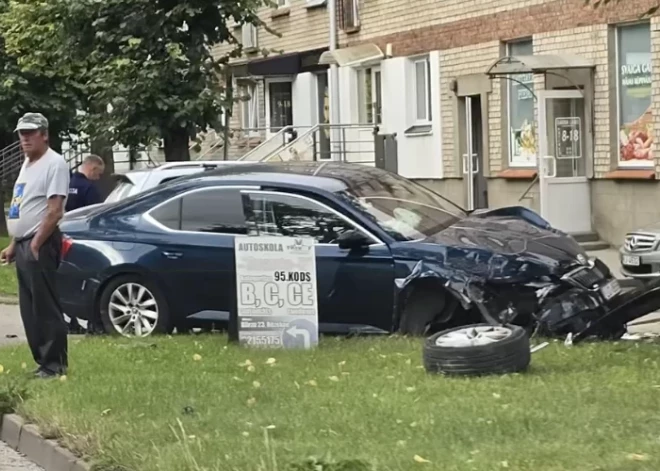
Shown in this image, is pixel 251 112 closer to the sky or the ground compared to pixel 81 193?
closer to the sky

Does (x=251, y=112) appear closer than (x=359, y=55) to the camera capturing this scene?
No

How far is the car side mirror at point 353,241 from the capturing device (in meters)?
10.9

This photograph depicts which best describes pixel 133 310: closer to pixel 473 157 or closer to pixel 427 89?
pixel 473 157

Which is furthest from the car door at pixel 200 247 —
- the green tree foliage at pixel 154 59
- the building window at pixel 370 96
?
the building window at pixel 370 96

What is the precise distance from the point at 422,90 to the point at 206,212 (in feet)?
49.2

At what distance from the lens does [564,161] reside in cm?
2130

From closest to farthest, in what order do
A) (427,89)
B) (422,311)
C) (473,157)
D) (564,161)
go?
(422,311) < (564,161) < (473,157) < (427,89)

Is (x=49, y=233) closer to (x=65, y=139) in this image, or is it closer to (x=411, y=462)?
(x=411, y=462)

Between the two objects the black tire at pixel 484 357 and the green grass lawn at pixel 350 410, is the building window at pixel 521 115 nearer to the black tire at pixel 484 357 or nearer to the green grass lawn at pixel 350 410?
the green grass lawn at pixel 350 410

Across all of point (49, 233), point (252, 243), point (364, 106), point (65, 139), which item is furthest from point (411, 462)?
point (65, 139)

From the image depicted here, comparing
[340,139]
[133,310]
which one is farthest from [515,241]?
[340,139]

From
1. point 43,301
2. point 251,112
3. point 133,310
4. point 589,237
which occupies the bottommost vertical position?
point 589,237

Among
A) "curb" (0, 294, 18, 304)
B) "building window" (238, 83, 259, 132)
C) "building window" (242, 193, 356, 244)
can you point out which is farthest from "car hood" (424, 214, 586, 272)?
"building window" (238, 83, 259, 132)

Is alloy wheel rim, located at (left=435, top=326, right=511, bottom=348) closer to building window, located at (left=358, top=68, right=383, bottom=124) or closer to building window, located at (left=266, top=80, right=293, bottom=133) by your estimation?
building window, located at (left=358, top=68, right=383, bottom=124)
